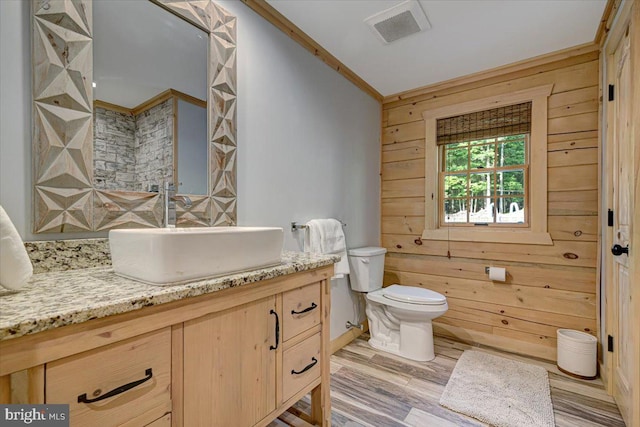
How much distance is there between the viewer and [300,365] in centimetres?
126

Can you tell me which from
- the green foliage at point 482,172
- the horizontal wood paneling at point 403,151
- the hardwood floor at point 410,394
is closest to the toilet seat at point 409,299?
the hardwood floor at point 410,394

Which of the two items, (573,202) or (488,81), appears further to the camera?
(488,81)

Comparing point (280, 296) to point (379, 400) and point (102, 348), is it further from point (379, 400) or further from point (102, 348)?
point (379, 400)

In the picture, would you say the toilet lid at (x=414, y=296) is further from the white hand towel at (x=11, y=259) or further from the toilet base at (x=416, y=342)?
the white hand towel at (x=11, y=259)

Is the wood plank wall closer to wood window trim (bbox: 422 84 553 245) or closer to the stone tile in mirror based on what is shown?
wood window trim (bbox: 422 84 553 245)

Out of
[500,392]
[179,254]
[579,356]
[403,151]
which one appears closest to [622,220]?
[579,356]

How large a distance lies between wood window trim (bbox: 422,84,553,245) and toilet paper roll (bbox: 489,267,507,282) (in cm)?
23

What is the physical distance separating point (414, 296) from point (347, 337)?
0.68 meters

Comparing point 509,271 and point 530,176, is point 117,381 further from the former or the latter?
point 530,176

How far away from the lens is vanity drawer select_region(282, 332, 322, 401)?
120 centimetres

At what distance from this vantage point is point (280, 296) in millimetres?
1165

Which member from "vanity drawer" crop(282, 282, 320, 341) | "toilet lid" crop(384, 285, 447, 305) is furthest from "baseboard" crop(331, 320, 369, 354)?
"vanity drawer" crop(282, 282, 320, 341)

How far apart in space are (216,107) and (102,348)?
116 cm

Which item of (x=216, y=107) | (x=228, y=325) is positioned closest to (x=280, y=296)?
(x=228, y=325)
